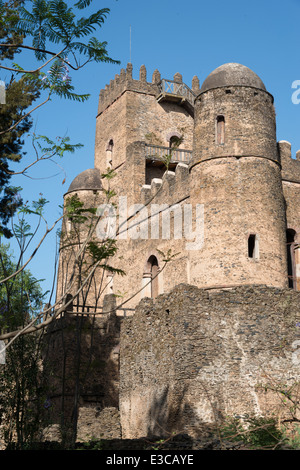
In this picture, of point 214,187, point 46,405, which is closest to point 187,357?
point 46,405

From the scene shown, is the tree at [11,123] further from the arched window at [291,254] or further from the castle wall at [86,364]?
the arched window at [291,254]

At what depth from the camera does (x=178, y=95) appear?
1200 inches

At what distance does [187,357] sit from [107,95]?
20.7 m

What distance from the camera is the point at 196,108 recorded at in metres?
20.4

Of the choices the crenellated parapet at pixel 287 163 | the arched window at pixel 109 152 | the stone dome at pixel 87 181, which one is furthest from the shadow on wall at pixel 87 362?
the arched window at pixel 109 152

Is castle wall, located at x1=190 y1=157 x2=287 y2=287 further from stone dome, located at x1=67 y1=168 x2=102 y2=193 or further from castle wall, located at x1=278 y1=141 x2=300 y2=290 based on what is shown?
stone dome, located at x1=67 y1=168 x2=102 y2=193

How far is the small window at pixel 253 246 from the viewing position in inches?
735

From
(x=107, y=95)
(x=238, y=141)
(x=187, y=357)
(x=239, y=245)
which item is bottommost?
(x=187, y=357)

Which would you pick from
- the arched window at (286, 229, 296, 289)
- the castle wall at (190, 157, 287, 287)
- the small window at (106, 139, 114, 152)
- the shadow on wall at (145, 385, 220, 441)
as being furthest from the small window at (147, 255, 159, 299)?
the shadow on wall at (145, 385, 220, 441)

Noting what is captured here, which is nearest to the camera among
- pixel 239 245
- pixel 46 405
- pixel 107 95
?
pixel 46 405

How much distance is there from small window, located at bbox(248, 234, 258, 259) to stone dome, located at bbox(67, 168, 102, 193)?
1222 centimetres

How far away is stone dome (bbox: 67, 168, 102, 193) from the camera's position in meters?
29.9

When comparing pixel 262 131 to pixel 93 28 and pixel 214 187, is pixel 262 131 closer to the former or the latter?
pixel 214 187

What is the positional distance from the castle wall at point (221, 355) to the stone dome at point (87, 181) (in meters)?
14.9
